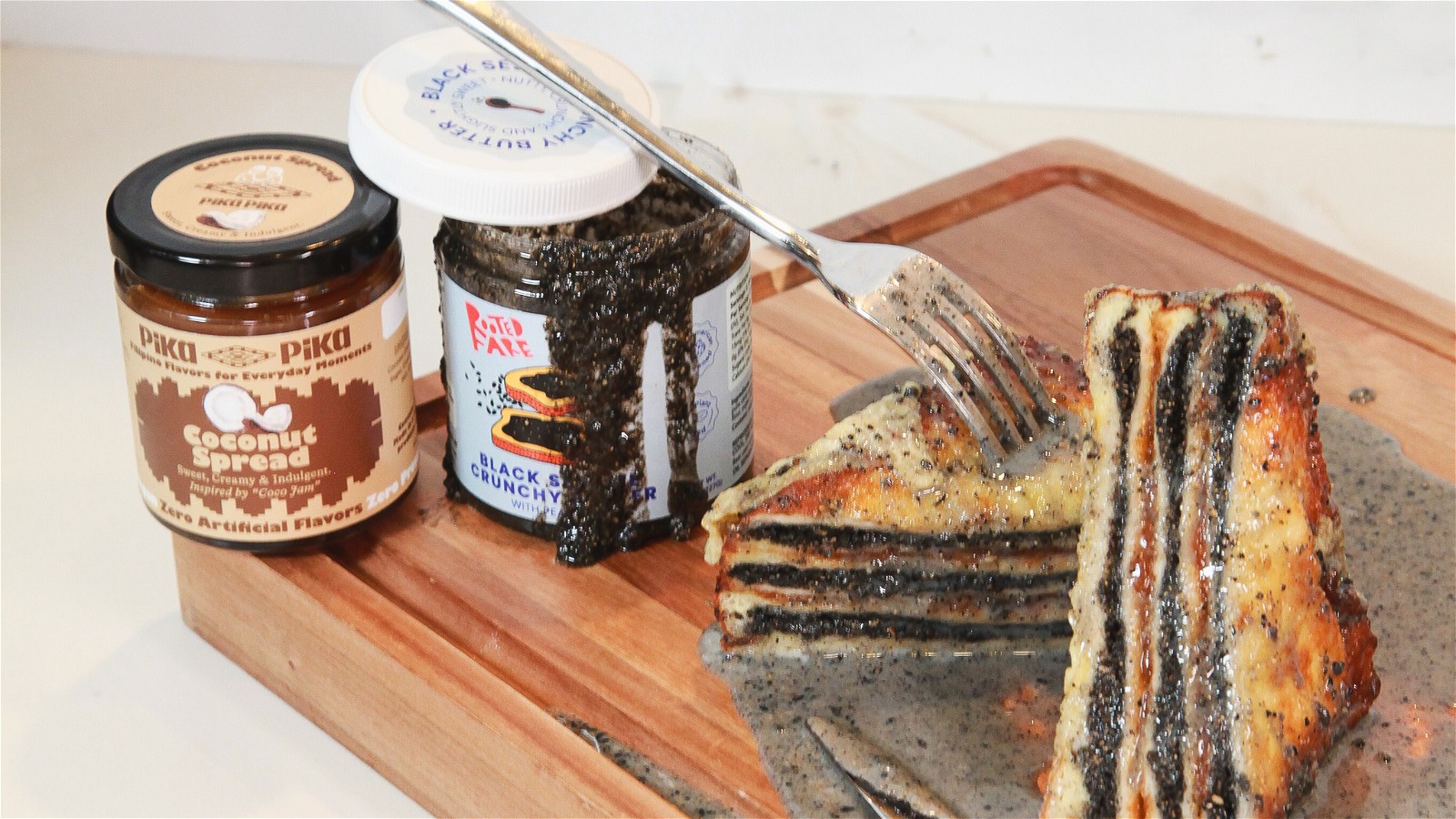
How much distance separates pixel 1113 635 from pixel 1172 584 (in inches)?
2.7

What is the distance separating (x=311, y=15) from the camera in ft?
10.9

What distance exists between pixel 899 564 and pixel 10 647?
1018mm

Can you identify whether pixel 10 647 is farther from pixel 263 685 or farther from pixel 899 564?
pixel 899 564

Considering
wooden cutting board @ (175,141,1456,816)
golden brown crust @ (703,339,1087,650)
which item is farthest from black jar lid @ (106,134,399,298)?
golden brown crust @ (703,339,1087,650)

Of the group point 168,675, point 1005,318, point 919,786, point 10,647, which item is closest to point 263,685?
point 168,675

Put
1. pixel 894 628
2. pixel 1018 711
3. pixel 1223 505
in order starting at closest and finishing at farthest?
pixel 1223 505 → pixel 1018 711 → pixel 894 628

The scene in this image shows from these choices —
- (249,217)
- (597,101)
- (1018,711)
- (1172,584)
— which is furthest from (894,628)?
(249,217)

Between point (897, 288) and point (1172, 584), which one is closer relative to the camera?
point (1172, 584)

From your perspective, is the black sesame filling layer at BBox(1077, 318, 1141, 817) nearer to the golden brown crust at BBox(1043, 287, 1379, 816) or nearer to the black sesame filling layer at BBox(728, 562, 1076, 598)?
the golden brown crust at BBox(1043, 287, 1379, 816)

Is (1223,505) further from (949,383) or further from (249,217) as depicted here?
(249,217)

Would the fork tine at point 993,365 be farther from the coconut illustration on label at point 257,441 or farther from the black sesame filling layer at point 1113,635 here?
the coconut illustration on label at point 257,441

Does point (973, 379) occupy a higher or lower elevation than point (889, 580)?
higher

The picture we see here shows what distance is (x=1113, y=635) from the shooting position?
4.76ft

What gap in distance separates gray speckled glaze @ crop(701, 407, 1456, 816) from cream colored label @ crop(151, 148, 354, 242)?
0.59 m
